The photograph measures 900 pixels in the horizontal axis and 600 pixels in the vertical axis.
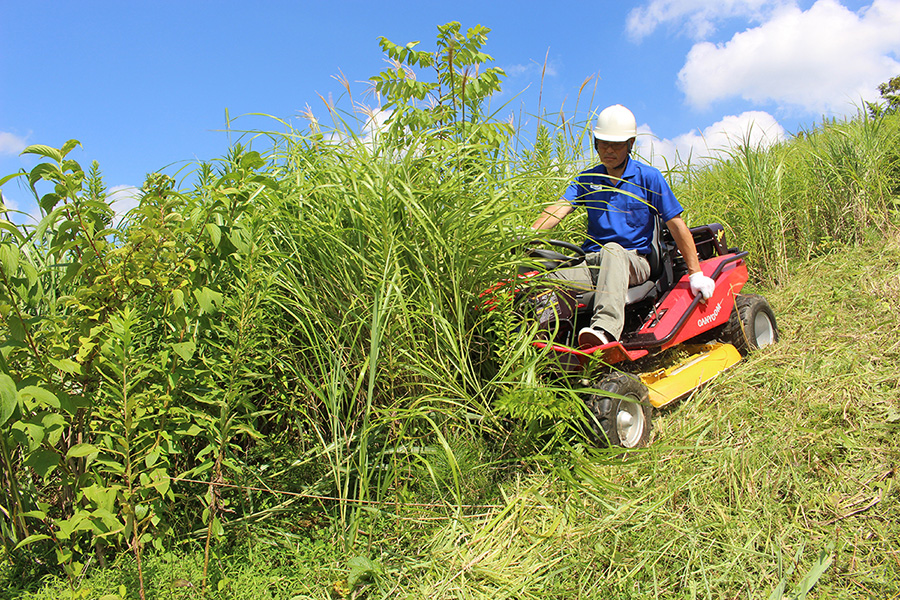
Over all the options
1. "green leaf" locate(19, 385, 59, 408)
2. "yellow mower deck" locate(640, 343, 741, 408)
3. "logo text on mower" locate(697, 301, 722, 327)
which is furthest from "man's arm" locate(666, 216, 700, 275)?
"green leaf" locate(19, 385, 59, 408)

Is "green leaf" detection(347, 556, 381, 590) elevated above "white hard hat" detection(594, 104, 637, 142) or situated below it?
below

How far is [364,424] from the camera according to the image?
83.6 inches

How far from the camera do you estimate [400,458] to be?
2455 mm

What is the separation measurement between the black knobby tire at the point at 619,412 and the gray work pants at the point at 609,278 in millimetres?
260

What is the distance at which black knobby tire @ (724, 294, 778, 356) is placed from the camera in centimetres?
386

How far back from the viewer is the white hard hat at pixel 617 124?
11.5 ft

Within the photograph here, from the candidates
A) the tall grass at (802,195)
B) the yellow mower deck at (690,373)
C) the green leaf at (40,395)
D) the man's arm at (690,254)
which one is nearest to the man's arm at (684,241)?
the man's arm at (690,254)

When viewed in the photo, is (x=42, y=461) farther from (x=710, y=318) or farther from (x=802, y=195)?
(x=802, y=195)

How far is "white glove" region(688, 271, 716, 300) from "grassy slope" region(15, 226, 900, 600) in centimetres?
73

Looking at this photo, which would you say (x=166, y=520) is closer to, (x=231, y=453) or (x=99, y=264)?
(x=231, y=453)

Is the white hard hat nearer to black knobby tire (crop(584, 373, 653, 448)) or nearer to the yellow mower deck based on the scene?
the yellow mower deck

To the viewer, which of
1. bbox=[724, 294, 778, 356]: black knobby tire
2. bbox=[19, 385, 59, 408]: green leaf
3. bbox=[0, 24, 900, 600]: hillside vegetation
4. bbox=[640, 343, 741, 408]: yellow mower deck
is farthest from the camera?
bbox=[724, 294, 778, 356]: black knobby tire

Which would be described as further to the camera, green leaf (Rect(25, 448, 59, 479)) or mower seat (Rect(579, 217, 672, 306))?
mower seat (Rect(579, 217, 672, 306))

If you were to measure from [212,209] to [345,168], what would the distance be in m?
0.75
